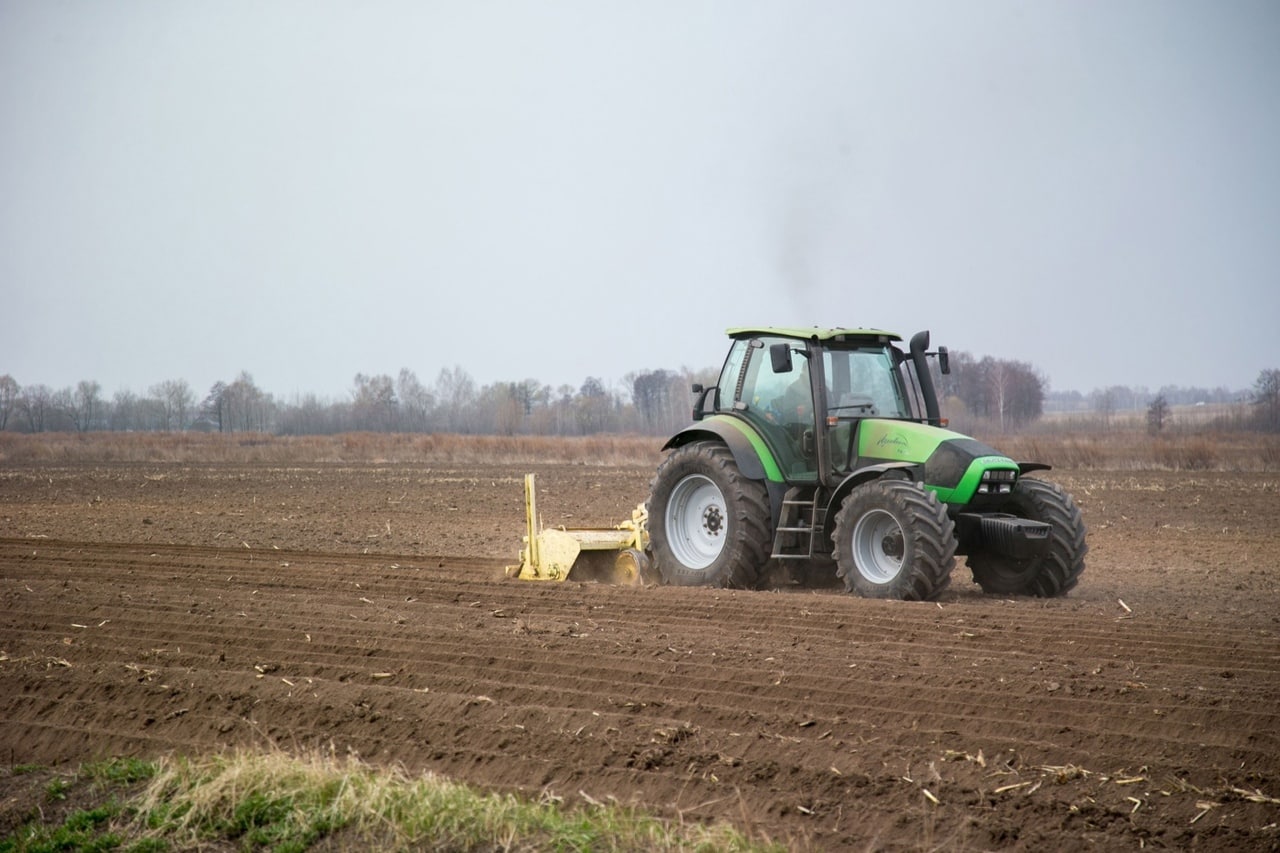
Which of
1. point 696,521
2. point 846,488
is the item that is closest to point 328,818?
point 846,488

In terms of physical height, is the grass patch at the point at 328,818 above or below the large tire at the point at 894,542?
below

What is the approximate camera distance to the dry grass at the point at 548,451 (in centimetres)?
2830

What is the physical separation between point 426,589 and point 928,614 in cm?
415

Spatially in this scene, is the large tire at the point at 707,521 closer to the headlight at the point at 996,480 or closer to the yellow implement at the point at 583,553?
the yellow implement at the point at 583,553

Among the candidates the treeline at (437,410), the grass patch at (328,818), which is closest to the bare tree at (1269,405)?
the treeline at (437,410)

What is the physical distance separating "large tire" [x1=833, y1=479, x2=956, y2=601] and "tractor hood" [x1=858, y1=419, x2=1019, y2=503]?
330 mm

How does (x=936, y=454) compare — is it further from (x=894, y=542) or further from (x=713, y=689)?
(x=713, y=689)

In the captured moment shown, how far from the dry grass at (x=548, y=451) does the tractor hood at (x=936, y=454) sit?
1932 centimetres

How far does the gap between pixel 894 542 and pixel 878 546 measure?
16 cm

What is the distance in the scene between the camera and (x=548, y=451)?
1553 inches

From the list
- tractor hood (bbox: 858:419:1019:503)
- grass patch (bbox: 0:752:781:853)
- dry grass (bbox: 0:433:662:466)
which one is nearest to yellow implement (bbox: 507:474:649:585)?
tractor hood (bbox: 858:419:1019:503)

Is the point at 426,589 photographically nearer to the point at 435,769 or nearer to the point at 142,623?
the point at 142,623

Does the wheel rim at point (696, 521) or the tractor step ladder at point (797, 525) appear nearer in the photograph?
the tractor step ladder at point (797, 525)

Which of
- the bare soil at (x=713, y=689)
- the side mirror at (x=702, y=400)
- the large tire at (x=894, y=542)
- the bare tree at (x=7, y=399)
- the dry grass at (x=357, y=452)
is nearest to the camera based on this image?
the bare soil at (x=713, y=689)
